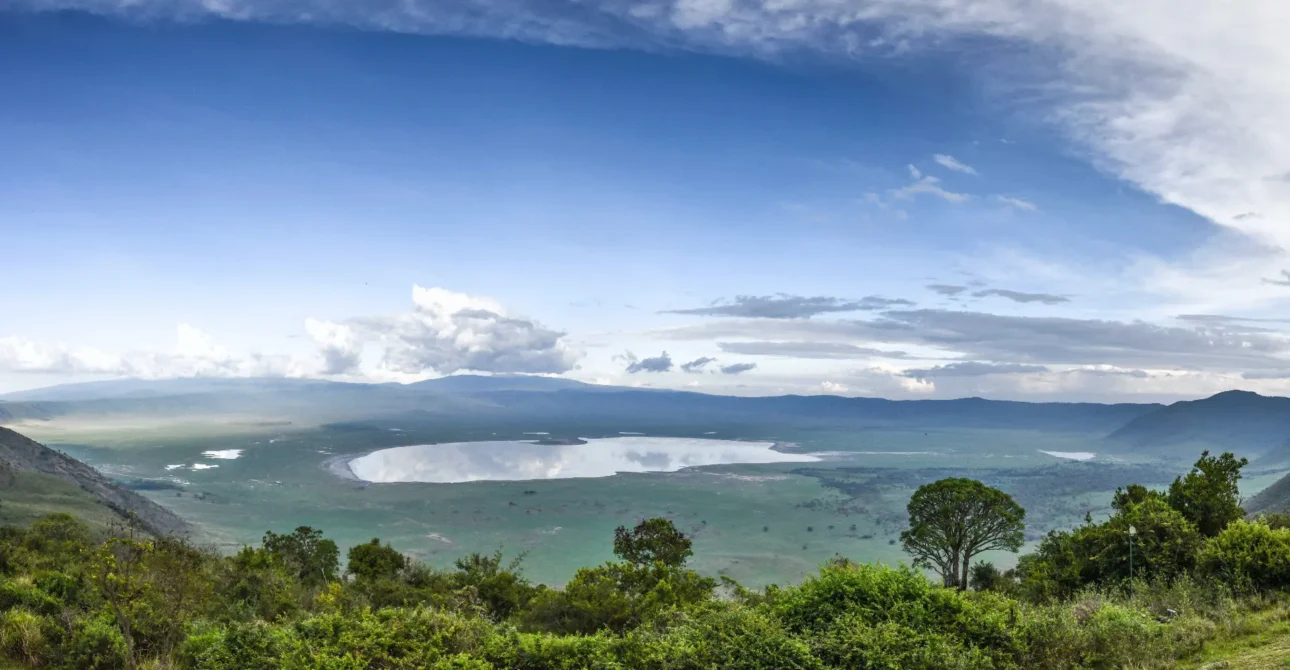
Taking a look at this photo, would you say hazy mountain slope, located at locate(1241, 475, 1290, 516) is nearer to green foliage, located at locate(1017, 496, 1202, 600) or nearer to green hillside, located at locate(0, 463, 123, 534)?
green foliage, located at locate(1017, 496, 1202, 600)

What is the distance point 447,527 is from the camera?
215ft

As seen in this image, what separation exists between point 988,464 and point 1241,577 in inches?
5345

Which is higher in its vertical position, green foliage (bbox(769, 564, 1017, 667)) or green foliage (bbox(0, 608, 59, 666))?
green foliage (bbox(769, 564, 1017, 667))

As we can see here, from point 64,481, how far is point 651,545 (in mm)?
58589

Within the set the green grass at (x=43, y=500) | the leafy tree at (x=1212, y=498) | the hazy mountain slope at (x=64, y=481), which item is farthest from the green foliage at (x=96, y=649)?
the hazy mountain slope at (x=64, y=481)

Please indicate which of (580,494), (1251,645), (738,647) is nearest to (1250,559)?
(1251,645)

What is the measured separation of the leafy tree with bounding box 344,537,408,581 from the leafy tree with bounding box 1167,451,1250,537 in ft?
93.7

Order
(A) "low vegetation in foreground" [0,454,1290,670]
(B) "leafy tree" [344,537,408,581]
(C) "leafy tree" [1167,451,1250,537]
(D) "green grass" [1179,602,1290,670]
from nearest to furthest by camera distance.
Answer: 1. (D) "green grass" [1179,602,1290,670]
2. (A) "low vegetation in foreground" [0,454,1290,670]
3. (C) "leafy tree" [1167,451,1250,537]
4. (B) "leafy tree" [344,537,408,581]

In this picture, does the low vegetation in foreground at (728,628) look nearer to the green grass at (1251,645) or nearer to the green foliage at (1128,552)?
the green grass at (1251,645)

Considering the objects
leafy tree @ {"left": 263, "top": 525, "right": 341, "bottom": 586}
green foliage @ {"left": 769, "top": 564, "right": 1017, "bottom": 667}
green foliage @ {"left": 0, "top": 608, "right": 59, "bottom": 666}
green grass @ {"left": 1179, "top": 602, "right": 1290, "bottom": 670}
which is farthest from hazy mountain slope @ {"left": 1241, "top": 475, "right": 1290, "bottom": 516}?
green foliage @ {"left": 0, "top": 608, "right": 59, "bottom": 666}

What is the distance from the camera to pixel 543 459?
5344 inches

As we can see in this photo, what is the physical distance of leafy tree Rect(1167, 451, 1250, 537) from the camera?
65.4 ft

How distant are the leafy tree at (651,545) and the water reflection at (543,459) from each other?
7485cm

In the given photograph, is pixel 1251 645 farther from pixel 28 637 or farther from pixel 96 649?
pixel 28 637
